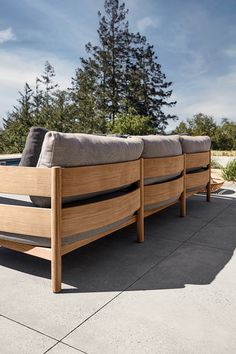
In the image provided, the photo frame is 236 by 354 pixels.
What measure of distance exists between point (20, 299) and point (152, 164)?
1.75 metres

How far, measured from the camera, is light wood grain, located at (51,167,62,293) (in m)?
1.86

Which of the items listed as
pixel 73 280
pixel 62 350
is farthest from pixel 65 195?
pixel 62 350

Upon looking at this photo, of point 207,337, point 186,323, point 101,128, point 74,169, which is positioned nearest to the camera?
point 207,337

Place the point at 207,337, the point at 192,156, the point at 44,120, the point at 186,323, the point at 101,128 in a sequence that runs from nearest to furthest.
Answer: the point at 207,337, the point at 186,323, the point at 192,156, the point at 44,120, the point at 101,128

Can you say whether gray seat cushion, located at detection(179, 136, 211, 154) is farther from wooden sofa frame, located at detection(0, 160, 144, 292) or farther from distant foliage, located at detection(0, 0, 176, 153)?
distant foliage, located at detection(0, 0, 176, 153)

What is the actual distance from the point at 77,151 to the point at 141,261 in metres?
1.02

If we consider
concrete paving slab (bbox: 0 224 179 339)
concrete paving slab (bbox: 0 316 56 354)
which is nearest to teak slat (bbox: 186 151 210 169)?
concrete paving slab (bbox: 0 224 179 339)

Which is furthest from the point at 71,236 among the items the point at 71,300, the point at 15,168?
the point at 15,168

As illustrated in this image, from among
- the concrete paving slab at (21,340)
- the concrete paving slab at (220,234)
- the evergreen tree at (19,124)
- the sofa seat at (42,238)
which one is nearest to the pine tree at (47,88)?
the evergreen tree at (19,124)

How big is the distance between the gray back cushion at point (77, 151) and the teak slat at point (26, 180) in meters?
0.08

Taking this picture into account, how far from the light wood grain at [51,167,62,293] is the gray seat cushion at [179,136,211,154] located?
2260 mm

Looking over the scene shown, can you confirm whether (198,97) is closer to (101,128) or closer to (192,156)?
(101,128)

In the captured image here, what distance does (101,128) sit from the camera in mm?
21234

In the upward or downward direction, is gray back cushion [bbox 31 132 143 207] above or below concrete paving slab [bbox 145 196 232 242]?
above
